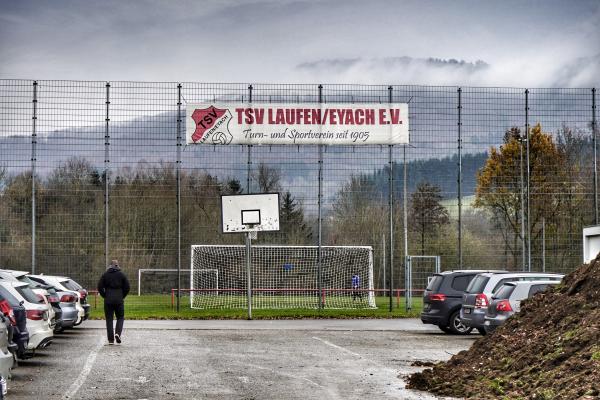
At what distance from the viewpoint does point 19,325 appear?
54.6 feet

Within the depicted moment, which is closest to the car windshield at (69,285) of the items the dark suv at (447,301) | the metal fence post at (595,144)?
the dark suv at (447,301)

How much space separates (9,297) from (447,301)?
45.9ft

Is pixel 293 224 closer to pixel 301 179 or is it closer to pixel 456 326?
pixel 301 179

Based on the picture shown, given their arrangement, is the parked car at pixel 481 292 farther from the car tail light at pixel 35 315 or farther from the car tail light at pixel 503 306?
the car tail light at pixel 35 315

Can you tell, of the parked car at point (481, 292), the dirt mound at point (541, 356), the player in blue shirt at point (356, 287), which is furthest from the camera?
the player in blue shirt at point (356, 287)

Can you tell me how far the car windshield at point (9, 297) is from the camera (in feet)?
56.2

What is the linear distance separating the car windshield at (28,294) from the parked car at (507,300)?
32.2 feet

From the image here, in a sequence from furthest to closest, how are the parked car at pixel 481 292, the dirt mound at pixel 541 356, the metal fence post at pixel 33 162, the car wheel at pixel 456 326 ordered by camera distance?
the metal fence post at pixel 33 162 < the car wheel at pixel 456 326 < the parked car at pixel 481 292 < the dirt mound at pixel 541 356

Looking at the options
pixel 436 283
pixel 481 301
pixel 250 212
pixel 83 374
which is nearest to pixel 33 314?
pixel 83 374

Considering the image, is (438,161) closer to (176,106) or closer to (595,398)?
(176,106)

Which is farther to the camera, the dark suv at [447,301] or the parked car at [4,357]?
the dark suv at [447,301]

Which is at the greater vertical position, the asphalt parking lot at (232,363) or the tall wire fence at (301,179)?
the tall wire fence at (301,179)

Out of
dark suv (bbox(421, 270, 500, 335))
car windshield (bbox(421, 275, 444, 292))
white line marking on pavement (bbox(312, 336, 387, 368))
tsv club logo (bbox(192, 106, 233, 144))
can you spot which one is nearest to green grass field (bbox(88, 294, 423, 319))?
tsv club logo (bbox(192, 106, 233, 144))

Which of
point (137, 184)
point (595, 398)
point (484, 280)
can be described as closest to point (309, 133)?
point (137, 184)
